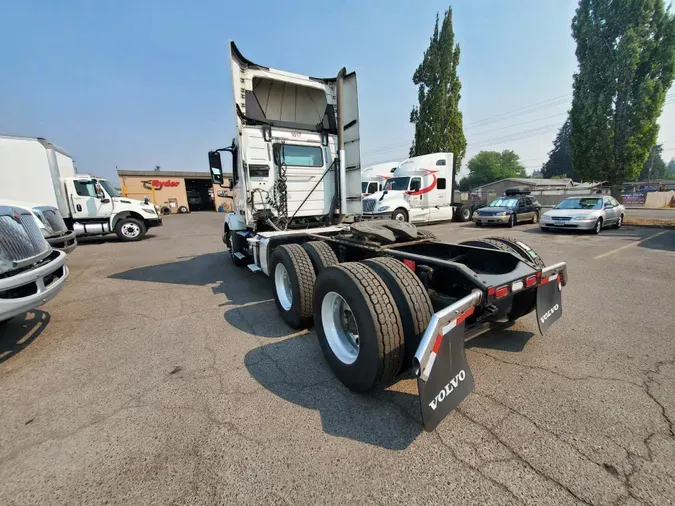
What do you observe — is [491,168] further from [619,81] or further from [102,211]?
[102,211]

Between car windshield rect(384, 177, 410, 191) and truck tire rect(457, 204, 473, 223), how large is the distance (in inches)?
165

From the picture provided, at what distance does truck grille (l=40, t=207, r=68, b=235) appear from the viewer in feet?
17.9

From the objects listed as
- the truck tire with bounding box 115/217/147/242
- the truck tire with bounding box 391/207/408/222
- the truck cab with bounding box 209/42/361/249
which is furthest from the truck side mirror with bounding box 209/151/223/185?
the truck tire with bounding box 391/207/408/222

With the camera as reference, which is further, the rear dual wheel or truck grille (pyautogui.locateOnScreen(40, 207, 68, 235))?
truck grille (pyautogui.locateOnScreen(40, 207, 68, 235))

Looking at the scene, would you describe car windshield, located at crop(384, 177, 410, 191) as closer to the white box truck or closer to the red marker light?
the white box truck

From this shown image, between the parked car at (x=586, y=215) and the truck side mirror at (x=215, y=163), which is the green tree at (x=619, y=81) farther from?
the truck side mirror at (x=215, y=163)

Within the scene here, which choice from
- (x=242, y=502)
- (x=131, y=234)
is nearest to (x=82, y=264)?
(x=131, y=234)

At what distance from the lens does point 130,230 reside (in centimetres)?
1239

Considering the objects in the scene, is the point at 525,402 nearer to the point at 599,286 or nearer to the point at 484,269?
the point at 484,269

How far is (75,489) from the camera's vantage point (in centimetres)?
166

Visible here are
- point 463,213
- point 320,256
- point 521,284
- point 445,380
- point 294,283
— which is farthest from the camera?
point 463,213

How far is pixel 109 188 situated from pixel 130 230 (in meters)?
1.84

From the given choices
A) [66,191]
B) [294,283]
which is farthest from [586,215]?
[66,191]

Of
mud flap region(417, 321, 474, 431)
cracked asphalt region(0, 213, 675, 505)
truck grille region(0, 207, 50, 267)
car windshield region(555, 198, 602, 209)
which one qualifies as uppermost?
truck grille region(0, 207, 50, 267)
